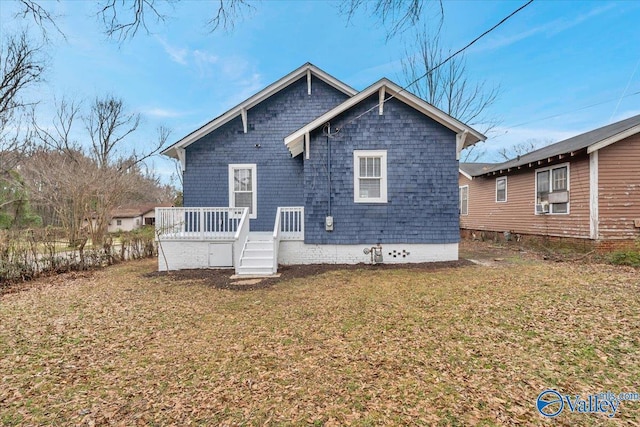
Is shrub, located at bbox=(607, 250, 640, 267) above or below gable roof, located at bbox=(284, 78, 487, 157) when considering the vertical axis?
below

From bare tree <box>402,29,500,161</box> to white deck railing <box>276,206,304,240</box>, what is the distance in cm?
1526

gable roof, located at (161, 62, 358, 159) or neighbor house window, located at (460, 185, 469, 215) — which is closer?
gable roof, located at (161, 62, 358, 159)

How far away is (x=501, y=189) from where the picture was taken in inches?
563

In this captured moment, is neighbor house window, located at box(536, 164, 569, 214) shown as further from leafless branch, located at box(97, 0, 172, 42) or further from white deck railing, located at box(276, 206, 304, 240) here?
leafless branch, located at box(97, 0, 172, 42)

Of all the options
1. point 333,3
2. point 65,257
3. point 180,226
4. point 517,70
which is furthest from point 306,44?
point 517,70

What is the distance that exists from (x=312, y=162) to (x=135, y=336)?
6133mm

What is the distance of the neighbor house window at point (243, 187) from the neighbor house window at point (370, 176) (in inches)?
147

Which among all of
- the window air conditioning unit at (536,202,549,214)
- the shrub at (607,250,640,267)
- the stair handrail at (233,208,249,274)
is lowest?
the shrub at (607,250,640,267)

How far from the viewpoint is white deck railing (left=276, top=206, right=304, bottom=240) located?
897cm

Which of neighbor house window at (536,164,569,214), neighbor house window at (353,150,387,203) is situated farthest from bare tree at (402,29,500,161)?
neighbor house window at (353,150,387,203)

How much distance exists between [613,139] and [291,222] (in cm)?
1029

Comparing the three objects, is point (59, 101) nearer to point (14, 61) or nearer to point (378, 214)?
point (14, 61)

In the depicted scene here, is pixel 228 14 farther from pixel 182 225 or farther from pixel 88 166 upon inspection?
pixel 88 166

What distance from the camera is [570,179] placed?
10273 mm
